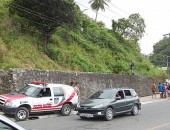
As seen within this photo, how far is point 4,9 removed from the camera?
1177 inches

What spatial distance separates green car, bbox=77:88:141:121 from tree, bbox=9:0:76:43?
1167 cm

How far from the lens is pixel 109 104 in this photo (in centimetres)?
1711

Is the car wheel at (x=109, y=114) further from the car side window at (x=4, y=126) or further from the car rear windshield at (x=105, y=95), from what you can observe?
the car side window at (x=4, y=126)

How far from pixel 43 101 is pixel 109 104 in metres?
3.38

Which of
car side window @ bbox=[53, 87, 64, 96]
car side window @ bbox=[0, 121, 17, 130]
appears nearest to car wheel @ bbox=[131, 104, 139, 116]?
car side window @ bbox=[53, 87, 64, 96]

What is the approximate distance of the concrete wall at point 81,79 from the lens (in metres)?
21.1

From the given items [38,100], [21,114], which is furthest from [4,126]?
[38,100]

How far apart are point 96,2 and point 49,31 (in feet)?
81.0

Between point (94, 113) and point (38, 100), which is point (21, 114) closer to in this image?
point (38, 100)

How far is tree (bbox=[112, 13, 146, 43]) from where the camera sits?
4856 cm

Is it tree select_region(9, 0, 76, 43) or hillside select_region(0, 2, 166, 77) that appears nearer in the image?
hillside select_region(0, 2, 166, 77)

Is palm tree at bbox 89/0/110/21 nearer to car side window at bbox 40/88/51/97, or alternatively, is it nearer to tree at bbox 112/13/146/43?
tree at bbox 112/13/146/43

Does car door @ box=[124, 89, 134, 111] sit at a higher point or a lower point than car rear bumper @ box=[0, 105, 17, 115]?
higher

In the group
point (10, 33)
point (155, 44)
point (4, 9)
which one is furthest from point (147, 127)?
point (155, 44)
